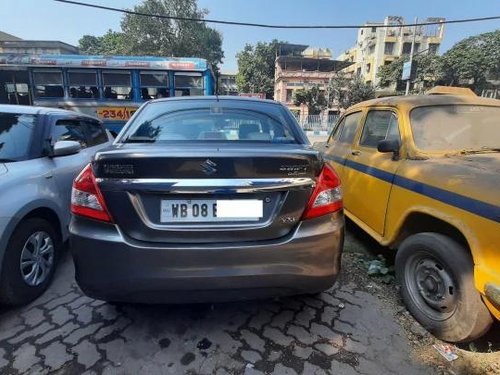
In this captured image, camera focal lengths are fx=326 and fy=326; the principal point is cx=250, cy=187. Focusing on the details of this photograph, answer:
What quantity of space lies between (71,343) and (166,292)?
2.92 feet

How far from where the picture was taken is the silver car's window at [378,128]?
11.0ft

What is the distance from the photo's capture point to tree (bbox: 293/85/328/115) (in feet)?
127

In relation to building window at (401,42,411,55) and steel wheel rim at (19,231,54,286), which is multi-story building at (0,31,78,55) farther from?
building window at (401,42,411,55)

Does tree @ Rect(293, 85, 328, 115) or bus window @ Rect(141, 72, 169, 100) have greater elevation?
tree @ Rect(293, 85, 328, 115)

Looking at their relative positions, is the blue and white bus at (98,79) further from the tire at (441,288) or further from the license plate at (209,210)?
the license plate at (209,210)

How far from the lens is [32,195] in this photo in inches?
105

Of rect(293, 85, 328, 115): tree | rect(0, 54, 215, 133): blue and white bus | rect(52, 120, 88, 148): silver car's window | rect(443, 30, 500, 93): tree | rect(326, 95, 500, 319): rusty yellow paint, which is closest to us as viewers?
rect(326, 95, 500, 319): rusty yellow paint

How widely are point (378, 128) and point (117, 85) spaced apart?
9.86m

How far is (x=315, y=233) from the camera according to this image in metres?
1.93

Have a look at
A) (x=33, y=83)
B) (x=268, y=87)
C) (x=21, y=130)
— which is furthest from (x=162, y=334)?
(x=268, y=87)

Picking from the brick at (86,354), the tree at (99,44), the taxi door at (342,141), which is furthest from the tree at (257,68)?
the brick at (86,354)

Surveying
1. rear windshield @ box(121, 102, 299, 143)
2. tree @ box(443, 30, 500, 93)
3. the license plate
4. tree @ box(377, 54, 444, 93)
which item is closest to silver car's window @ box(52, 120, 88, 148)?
rear windshield @ box(121, 102, 299, 143)

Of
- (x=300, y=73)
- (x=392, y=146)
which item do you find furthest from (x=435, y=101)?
(x=300, y=73)

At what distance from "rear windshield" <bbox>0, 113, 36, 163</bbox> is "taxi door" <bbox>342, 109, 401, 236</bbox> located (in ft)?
10.8
